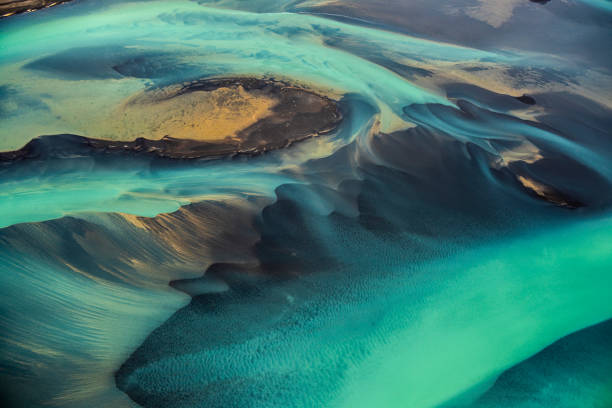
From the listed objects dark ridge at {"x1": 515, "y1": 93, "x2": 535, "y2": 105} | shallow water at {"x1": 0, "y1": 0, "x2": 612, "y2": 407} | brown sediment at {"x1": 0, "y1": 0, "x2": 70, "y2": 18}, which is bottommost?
shallow water at {"x1": 0, "y1": 0, "x2": 612, "y2": 407}

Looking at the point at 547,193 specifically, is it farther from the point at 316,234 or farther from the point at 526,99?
the point at 316,234

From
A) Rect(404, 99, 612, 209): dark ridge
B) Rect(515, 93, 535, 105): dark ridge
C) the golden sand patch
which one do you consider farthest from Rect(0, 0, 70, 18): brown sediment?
Rect(515, 93, 535, 105): dark ridge

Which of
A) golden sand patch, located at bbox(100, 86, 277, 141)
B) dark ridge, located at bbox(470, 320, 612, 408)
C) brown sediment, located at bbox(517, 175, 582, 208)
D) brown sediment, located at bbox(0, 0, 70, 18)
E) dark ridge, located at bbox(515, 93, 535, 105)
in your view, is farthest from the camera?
brown sediment, located at bbox(0, 0, 70, 18)

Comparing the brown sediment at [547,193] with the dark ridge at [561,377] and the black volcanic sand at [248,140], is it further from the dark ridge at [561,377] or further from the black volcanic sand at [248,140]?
the black volcanic sand at [248,140]

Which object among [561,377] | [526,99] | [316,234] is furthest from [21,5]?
[561,377]

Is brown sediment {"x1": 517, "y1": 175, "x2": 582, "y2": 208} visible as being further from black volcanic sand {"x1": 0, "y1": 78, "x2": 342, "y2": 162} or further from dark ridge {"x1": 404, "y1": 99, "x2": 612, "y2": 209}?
black volcanic sand {"x1": 0, "y1": 78, "x2": 342, "y2": 162}

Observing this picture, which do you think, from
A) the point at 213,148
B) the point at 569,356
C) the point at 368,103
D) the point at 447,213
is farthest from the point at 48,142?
the point at 569,356
